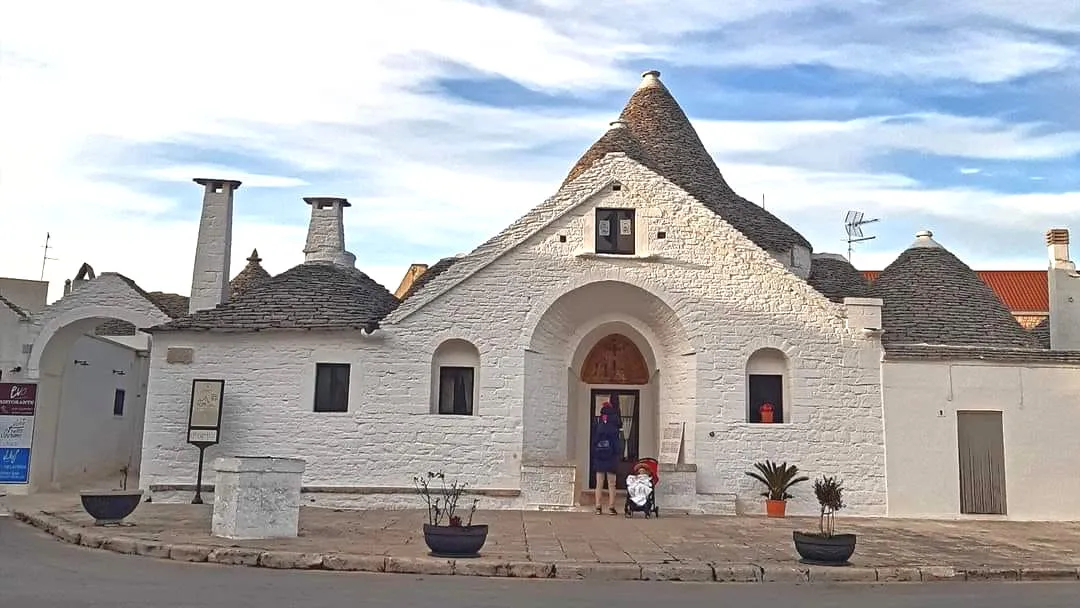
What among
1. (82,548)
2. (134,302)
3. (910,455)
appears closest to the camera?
(82,548)

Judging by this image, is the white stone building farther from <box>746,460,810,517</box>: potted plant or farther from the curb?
the curb

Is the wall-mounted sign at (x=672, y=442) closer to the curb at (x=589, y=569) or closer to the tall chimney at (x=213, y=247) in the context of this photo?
the curb at (x=589, y=569)

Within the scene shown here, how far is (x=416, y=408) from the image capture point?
59.8 ft

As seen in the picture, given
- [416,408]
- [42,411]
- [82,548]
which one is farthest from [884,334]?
[42,411]

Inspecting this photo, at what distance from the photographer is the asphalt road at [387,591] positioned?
8.49 m

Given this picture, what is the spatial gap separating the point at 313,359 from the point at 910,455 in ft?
37.3

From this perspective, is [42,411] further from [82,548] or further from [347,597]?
[347,597]

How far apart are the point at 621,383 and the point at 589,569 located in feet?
32.7

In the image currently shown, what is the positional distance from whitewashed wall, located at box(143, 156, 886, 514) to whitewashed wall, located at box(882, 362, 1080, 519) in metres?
0.46

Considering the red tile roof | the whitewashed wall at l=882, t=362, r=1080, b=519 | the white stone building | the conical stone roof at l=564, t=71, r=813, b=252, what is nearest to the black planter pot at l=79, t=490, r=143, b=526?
the white stone building

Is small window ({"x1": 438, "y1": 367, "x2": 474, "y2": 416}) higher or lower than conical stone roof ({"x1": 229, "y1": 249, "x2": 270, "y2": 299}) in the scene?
lower

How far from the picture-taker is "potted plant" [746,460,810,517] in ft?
57.3

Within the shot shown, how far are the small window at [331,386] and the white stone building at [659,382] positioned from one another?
4 cm

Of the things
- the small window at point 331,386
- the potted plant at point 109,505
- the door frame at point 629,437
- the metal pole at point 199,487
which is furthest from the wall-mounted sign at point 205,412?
the door frame at point 629,437
